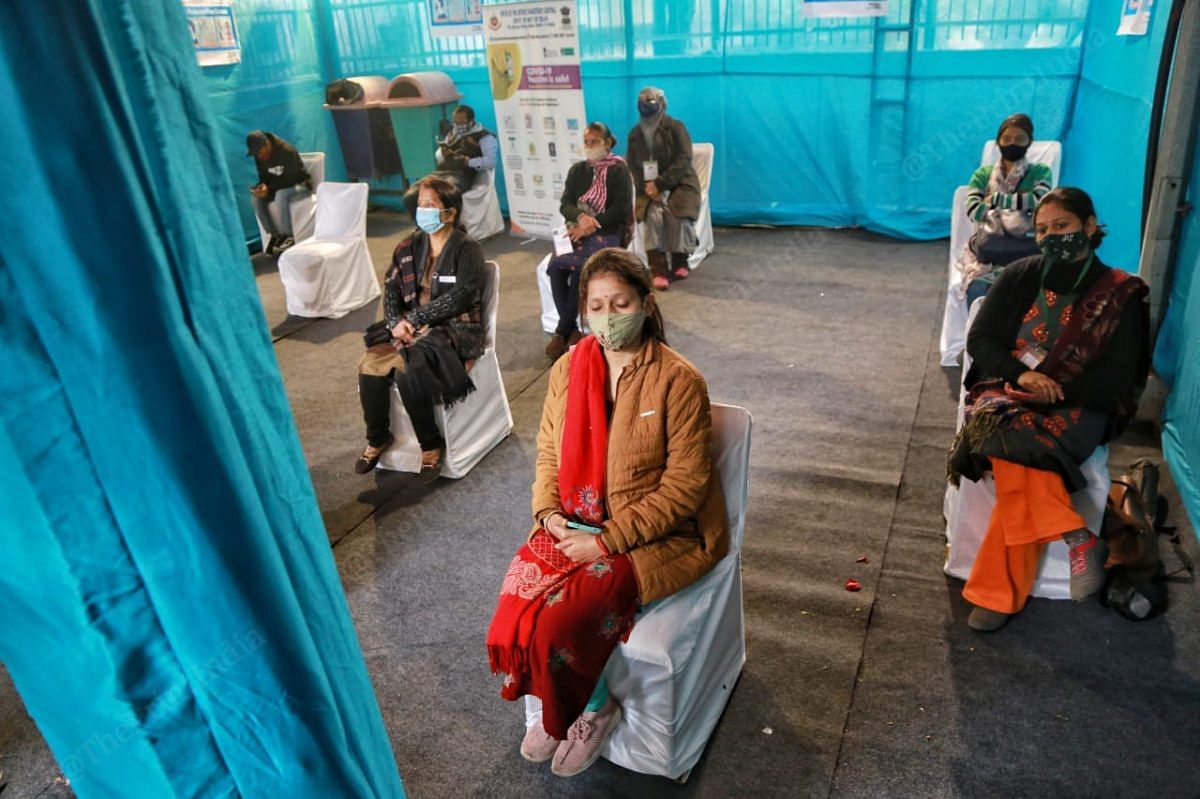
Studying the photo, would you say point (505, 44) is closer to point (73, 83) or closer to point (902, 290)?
point (902, 290)

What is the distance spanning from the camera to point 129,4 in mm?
798

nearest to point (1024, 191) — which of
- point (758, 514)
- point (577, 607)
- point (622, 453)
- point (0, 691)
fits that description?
point (758, 514)

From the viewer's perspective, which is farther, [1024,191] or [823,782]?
[1024,191]

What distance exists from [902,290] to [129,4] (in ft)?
17.8

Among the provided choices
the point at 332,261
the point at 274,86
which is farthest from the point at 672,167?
the point at 274,86

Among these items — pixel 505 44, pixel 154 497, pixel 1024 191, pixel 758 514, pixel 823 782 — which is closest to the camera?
pixel 154 497

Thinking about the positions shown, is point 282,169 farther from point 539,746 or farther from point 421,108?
point 539,746

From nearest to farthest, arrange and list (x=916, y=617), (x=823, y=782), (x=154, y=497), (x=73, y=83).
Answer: (x=73, y=83) → (x=154, y=497) → (x=823, y=782) → (x=916, y=617)

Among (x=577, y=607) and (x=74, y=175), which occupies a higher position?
(x=74, y=175)

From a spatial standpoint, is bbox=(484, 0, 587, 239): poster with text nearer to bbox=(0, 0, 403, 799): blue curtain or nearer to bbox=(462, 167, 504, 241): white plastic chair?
bbox=(462, 167, 504, 241): white plastic chair

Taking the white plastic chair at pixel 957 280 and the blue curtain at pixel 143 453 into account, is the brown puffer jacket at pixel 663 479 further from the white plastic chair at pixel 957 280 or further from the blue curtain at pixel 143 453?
the white plastic chair at pixel 957 280

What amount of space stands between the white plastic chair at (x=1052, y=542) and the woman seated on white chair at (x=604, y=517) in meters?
1.01

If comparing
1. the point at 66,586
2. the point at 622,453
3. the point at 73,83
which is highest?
the point at 73,83

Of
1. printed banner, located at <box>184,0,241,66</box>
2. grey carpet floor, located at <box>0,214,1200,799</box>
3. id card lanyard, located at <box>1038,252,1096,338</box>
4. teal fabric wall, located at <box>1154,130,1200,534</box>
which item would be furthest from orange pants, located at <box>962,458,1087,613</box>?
printed banner, located at <box>184,0,241,66</box>
